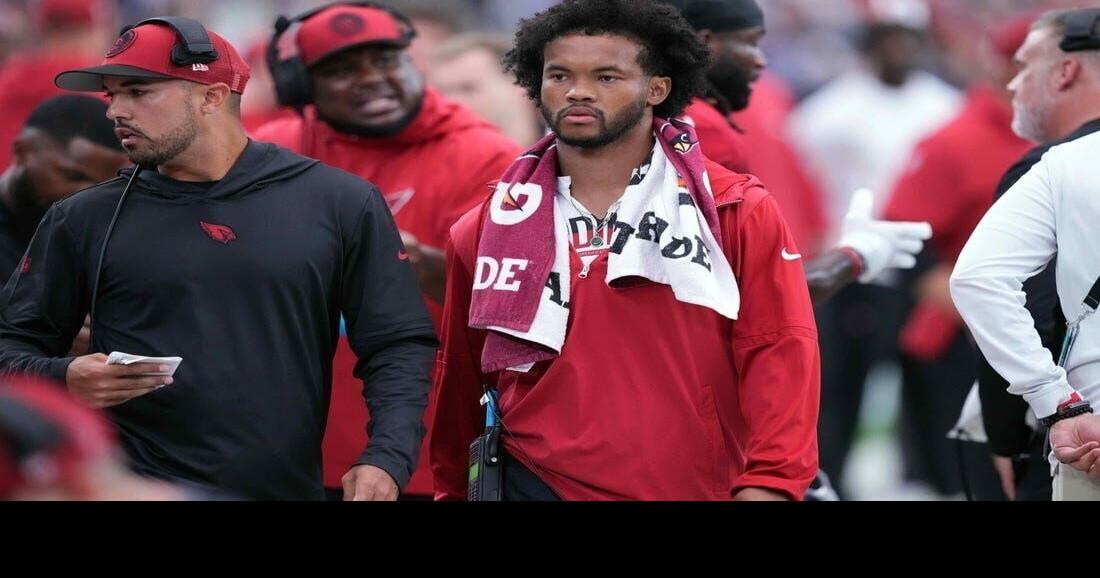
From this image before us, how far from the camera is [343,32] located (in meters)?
6.04

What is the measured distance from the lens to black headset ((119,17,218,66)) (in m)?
4.54

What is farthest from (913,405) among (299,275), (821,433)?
(299,275)

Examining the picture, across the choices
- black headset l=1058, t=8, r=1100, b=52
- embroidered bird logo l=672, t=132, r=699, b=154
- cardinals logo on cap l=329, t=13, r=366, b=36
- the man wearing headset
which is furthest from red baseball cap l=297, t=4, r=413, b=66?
black headset l=1058, t=8, r=1100, b=52

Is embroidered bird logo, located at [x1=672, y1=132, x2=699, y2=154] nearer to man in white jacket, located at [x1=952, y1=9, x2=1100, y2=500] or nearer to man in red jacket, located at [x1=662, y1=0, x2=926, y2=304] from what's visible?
man in white jacket, located at [x1=952, y1=9, x2=1100, y2=500]

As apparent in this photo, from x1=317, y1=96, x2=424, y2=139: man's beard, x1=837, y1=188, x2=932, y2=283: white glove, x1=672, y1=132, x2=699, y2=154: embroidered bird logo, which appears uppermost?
x1=672, y1=132, x2=699, y2=154: embroidered bird logo

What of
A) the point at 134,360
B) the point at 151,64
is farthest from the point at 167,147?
the point at 134,360

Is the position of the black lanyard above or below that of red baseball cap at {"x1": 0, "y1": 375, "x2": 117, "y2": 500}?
below

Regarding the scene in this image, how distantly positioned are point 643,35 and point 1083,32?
144 cm

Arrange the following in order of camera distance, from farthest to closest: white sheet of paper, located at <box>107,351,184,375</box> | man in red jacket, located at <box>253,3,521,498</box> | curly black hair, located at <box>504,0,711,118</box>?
1. man in red jacket, located at <box>253,3,521,498</box>
2. curly black hair, located at <box>504,0,711,118</box>
3. white sheet of paper, located at <box>107,351,184,375</box>

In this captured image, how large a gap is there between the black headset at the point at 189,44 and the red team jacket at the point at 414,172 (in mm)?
1443

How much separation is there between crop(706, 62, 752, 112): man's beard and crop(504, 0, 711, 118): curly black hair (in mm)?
1128

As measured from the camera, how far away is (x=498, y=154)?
20.1 ft
